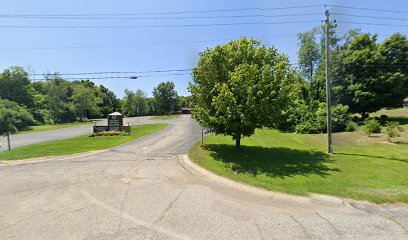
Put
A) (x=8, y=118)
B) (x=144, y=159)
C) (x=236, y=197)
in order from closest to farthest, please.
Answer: (x=236, y=197) < (x=144, y=159) < (x=8, y=118)

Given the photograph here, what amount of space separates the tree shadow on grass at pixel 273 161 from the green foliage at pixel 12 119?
3584 cm

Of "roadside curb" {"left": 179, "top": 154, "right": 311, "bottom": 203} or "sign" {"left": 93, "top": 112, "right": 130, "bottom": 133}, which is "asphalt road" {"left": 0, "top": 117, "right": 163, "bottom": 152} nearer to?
"sign" {"left": 93, "top": 112, "right": 130, "bottom": 133}

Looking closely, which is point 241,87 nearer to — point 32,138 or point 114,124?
point 114,124

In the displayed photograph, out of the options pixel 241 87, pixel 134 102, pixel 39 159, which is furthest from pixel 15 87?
pixel 241 87

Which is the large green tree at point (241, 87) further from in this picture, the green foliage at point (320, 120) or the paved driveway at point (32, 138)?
the paved driveway at point (32, 138)

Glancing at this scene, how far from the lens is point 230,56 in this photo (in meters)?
13.9

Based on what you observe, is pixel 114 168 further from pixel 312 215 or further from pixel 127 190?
pixel 312 215

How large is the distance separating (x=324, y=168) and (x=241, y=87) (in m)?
5.74

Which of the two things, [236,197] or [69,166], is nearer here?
[236,197]

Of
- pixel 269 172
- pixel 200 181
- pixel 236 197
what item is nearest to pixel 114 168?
pixel 200 181

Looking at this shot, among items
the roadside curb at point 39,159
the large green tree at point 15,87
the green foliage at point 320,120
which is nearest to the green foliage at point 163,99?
the large green tree at point 15,87

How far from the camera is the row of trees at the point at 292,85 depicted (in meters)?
12.6

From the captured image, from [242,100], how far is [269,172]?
4070 mm

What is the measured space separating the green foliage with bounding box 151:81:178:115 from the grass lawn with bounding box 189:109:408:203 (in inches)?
3116
